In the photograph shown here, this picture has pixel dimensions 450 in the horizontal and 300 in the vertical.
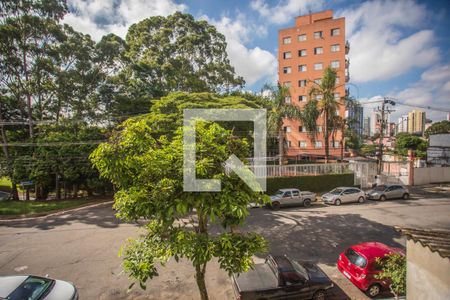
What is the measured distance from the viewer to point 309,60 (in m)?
31.5

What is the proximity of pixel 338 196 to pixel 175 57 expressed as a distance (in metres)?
21.6

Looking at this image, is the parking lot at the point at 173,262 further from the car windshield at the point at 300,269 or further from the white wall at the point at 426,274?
the white wall at the point at 426,274

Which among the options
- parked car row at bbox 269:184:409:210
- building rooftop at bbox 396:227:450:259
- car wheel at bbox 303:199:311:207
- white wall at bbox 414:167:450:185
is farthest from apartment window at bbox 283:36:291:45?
building rooftop at bbox 396:227:450:259

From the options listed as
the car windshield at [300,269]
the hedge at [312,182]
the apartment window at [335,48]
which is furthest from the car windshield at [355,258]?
the apartment window at [335,48]

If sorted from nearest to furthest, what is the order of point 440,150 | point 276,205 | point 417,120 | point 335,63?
point 276,205 < point 335,63 < point 440,150 < point 417,120

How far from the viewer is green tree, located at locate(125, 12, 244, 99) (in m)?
23.8

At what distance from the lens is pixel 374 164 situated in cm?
2188

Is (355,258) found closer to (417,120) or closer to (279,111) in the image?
(279,111)

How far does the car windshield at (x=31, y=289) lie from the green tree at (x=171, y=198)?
12.5 ft

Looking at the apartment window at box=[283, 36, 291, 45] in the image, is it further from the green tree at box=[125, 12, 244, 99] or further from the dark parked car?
the dark parked car

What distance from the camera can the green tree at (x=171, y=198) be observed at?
399 cm

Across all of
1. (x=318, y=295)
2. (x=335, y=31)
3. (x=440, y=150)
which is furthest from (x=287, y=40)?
(x=318, y=295)

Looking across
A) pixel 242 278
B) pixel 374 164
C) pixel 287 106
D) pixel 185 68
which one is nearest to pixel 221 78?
pixel 185 68

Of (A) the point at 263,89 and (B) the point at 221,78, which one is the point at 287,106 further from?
(B) the point at 221,78
